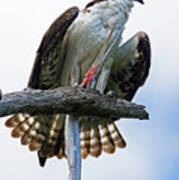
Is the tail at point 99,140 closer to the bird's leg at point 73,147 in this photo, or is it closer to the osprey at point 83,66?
the osprey at point 83,66

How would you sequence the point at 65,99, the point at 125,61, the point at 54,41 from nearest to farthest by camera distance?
1. the point at 65,99
2. the point at 54,41
3. the point at 125,61

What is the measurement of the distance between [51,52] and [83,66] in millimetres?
534

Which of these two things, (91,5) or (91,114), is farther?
(91,5)

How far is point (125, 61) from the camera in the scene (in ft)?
43.1

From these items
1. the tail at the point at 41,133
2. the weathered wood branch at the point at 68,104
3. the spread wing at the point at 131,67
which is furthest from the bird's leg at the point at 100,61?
the tail at the point at 41,133

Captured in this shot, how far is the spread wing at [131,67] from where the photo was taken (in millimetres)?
13023

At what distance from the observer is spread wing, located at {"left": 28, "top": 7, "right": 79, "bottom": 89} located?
1220 centimetres

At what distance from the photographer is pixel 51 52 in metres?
12.4

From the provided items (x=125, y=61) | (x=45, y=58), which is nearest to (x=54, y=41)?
(x=45, y=58)

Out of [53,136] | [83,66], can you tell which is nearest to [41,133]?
[53,136]

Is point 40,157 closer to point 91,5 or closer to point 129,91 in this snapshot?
point 129,91

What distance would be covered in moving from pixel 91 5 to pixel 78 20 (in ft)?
1.17

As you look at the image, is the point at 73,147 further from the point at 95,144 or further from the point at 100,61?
the point at 95,144

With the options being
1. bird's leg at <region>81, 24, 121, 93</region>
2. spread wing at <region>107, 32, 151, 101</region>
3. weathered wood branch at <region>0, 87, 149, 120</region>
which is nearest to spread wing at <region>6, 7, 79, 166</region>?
bird's leg at <region>81, 24, 121, 93</region>
